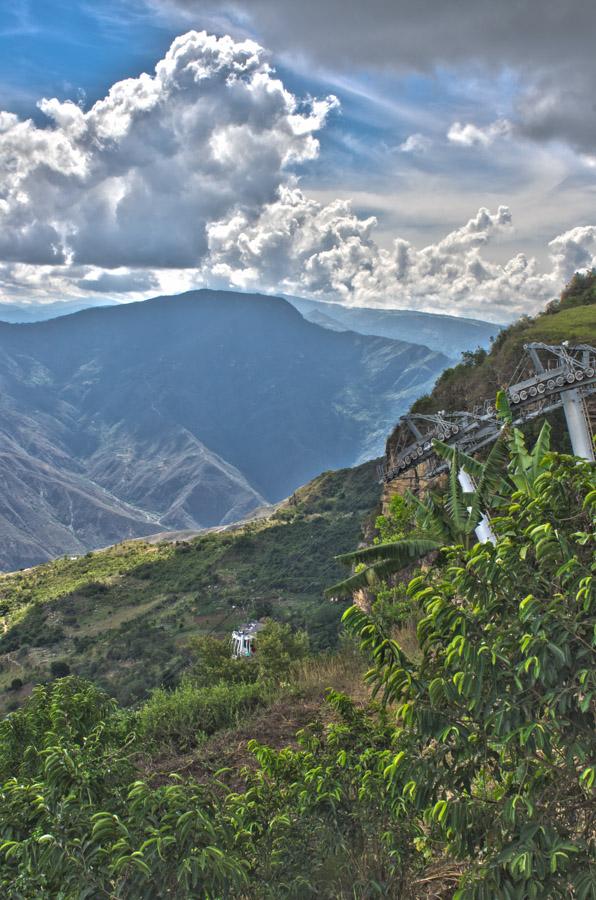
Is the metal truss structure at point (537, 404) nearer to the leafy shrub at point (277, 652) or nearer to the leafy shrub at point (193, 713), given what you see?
the leafy shrub at point (277, 652)

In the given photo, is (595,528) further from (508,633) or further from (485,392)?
(485,392)

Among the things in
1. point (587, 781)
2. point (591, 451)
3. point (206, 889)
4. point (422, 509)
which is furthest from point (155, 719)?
point (591, 451)

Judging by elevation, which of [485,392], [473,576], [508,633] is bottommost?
[508,633]

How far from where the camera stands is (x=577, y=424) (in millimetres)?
25453

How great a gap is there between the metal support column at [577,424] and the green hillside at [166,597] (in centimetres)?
2017

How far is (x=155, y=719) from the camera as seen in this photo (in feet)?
43.7

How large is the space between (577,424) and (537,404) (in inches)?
181

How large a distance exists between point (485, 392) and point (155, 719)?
29663 millimetres

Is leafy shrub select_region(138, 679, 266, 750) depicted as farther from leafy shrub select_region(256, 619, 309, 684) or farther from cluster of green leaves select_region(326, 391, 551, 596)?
cluster of green leaves select_region(326, 391, 551, 596)

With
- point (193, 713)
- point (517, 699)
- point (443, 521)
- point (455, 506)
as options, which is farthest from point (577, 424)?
point (517, 699)

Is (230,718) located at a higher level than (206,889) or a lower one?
lower

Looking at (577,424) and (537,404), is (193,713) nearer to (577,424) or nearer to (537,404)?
(577,424)

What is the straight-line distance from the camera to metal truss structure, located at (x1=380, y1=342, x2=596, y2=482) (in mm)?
26578

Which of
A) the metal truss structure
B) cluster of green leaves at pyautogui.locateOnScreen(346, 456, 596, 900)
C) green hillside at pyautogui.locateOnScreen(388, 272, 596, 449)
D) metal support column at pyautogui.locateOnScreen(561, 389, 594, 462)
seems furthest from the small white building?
cluster of green leaves at pyautogui.locateOnScreen(346, 456, 596, 900)
